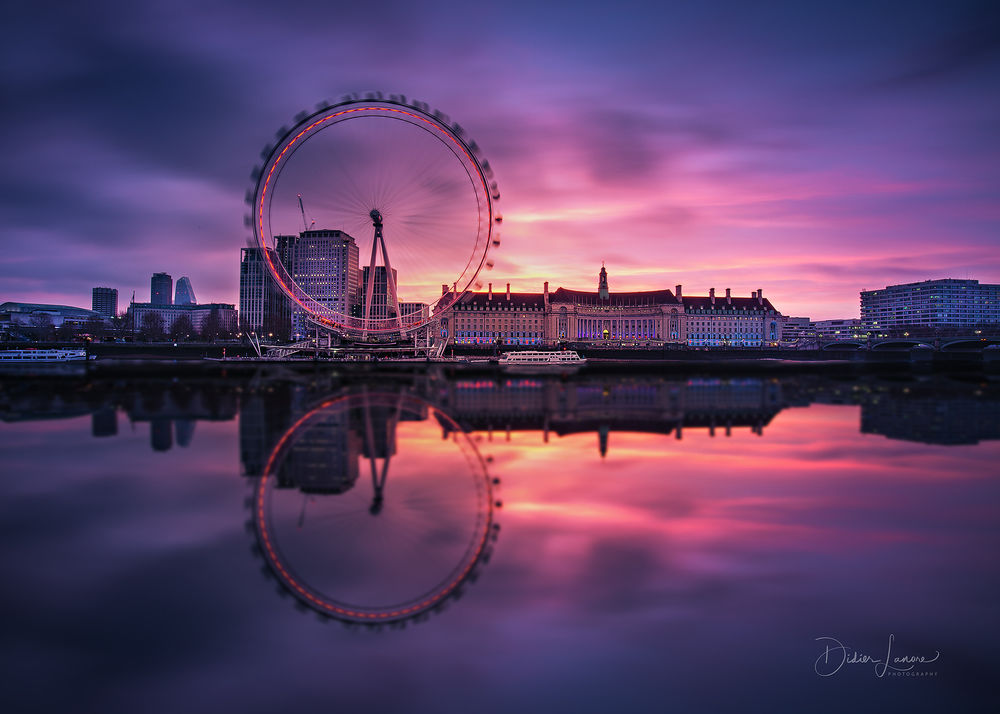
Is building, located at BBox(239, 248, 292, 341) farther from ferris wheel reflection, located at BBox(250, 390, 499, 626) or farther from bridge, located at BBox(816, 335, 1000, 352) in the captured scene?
ferris wheel reflection, located at BBox(250, 390, 499, 626)

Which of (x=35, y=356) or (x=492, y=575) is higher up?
(x=35, y=356)

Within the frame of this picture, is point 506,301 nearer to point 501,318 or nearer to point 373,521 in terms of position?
point 501,318

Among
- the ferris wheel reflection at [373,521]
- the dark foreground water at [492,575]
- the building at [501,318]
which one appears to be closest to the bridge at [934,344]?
the building at [501,318]

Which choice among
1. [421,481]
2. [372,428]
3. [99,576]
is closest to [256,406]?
[372,428]

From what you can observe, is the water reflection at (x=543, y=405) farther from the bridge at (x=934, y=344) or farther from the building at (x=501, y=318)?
the building at (x=501, y=318)

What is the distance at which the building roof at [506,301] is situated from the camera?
541 feet

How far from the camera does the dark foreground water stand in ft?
16.3

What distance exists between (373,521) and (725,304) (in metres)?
187

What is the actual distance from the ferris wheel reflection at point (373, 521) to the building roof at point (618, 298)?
160423 mm
